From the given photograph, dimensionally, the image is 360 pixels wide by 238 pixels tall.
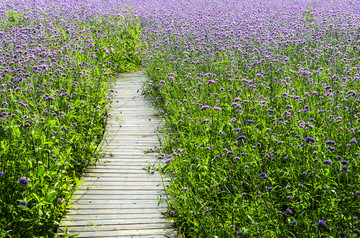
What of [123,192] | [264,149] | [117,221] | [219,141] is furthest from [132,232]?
[264,149]

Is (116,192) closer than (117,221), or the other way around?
(117,221)

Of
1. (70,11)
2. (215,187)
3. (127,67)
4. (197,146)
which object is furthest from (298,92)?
(70,11)

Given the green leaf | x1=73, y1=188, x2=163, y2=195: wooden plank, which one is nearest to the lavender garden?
the green leaf

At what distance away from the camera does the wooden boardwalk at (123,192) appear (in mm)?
3811

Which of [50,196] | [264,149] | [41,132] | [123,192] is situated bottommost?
[123,192]

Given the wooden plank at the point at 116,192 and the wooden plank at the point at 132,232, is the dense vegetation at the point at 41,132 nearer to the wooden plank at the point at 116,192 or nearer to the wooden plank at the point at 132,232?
the wooden plank at the point at 116,192

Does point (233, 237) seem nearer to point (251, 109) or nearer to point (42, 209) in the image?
point (42, 209)

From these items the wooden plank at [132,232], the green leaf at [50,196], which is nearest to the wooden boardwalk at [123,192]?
the wooden plank at [132,232]

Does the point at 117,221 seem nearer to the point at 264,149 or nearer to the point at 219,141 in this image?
the point at 219,141

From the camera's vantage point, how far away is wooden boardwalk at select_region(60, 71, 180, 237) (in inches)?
150

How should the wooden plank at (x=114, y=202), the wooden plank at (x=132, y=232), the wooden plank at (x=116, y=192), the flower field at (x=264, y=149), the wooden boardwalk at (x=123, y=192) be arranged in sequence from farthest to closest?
the wooden plank at (x=116, y=192) → the wooden plank at (x=114, y=202) → the wooden boardwalk at (x=123, y=192) → the wooden plank at (x=132, y=232) → the flower field at (x=264, y=149)

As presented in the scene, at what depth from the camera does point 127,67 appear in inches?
415

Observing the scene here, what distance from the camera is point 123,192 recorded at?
4.50 meters

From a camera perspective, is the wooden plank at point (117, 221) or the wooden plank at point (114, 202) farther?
the wooden plank at point (114, 202)
